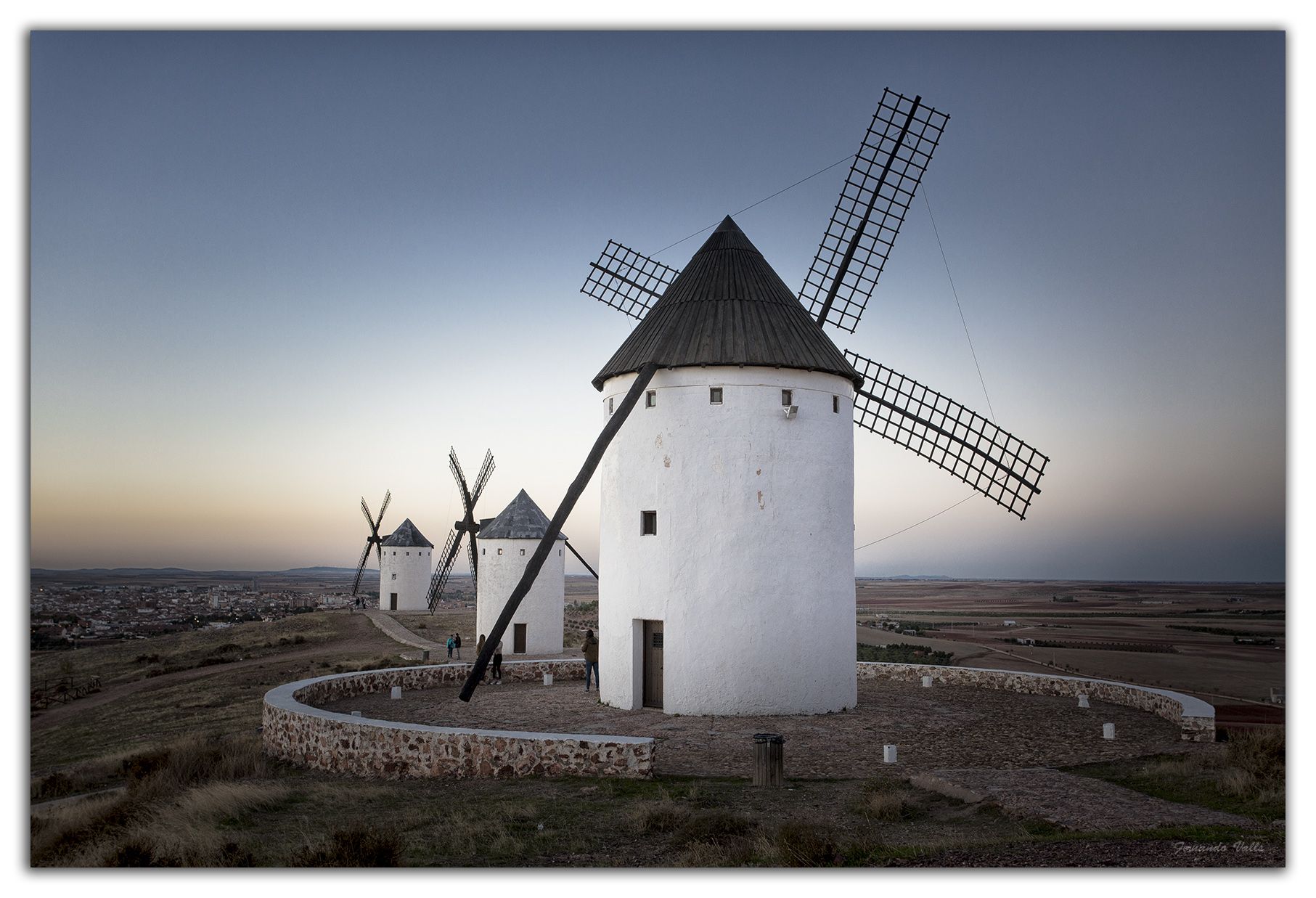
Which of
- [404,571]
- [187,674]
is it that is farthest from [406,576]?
[187,674]

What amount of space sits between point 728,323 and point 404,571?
3736cm

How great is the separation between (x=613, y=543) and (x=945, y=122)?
805cm

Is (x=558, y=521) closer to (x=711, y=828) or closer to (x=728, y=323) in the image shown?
(x=728, y=323)

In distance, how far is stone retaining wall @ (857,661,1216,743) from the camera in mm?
11445

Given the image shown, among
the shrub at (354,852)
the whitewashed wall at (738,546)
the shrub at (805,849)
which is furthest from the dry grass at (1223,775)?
the shrub at (354,852)

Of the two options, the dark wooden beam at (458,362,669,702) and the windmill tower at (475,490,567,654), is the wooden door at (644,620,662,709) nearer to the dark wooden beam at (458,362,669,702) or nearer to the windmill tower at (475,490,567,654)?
the dark wooden beam at (458,362,669,702)

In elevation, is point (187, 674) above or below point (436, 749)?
below

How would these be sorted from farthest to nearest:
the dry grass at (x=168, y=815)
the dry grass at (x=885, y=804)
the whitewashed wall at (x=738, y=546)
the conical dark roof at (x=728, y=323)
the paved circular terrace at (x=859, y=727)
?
the conical dark roof at (x=728, y=323) → the whitewashed wall at (x=738, y=546) → the paved circular terrace at (x=859, y=727) → the dry grass at (x=885, y=804) → the dry grass at (x=168, y=815)

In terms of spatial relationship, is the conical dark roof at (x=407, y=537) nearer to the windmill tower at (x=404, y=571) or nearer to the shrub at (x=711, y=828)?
the windmill tower at (x=404, y=571)

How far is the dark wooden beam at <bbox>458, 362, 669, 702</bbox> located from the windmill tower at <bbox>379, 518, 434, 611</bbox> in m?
36.7

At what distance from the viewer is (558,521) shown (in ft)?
40.4

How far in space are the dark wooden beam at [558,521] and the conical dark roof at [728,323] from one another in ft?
2.13

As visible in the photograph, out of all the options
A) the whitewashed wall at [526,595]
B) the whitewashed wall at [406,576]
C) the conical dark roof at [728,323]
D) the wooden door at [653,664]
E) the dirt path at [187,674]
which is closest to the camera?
the conical dark roof at [728,323]

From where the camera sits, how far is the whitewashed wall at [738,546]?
13.5m
